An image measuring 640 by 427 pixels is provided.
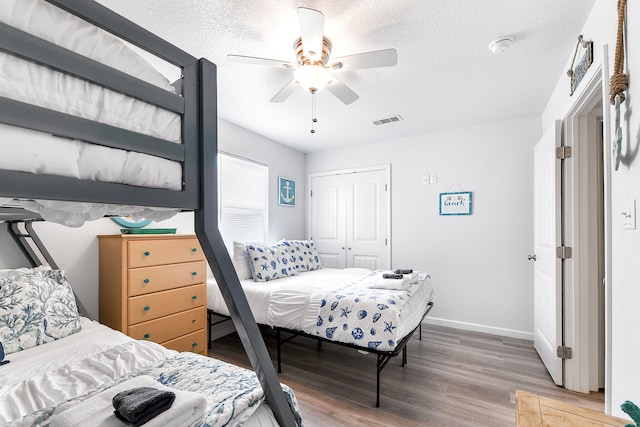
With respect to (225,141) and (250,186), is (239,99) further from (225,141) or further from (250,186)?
(250,186)

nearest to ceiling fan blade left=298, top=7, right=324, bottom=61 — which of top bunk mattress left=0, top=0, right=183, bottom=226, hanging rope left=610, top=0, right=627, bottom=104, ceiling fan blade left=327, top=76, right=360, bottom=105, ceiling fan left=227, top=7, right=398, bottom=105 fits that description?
ceiling fan left=227, top=7, right=398, bottom=105

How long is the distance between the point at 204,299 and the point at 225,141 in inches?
73.3

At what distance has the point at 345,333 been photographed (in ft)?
7.35

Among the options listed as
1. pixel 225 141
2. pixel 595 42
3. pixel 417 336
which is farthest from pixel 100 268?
pixel 595 42

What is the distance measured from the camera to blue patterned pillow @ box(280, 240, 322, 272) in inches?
145

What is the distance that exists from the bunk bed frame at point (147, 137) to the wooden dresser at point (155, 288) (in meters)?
1.78

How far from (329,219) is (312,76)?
9.66 ft

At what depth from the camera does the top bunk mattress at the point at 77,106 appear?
1.73 ft

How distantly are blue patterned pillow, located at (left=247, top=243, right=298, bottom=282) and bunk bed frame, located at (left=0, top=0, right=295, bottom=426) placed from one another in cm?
220

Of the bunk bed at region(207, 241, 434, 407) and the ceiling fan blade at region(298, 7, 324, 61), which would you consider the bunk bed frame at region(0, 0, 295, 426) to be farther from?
the bunk bed at region(207, 241, 434, 407)

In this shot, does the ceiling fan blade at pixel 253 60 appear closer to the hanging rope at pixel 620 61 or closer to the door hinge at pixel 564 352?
the hanging rope at pixel 620 61

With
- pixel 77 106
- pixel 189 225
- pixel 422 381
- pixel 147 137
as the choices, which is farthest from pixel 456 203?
pixel 77 106

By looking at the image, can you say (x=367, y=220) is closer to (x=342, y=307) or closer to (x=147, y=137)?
(x=342, y=307)

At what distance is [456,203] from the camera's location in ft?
12.2
